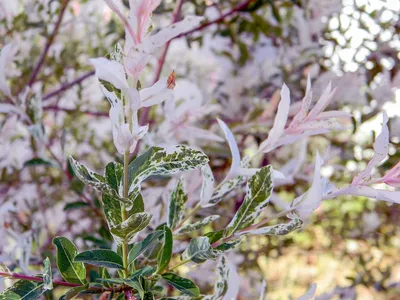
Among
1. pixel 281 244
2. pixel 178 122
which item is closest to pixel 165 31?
pixel 178 122

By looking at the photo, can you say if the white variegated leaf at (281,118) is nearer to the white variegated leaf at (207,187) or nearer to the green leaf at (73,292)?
the white variegated leaf at (207,187)

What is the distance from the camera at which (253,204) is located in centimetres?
38

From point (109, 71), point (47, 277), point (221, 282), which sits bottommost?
point (221, 282)

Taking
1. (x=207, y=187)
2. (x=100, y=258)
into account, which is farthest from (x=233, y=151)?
(x=100, y=258)

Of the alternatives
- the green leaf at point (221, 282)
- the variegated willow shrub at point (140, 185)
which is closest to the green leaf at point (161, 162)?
the variegated willow shrub at point (140, 185)

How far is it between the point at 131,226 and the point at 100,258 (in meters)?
0.04

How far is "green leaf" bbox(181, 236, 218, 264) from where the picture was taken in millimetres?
365

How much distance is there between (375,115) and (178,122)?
419 millimetres

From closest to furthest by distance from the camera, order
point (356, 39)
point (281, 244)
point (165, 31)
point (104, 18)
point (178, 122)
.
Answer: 1. point (165, 31)
2. point (178, 122)
3. point (356, 39)
4. point (281, 244)
5. point (104, 18)

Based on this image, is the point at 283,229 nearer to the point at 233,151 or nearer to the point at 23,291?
the point at 233,151

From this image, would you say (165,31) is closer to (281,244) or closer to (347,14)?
(347,14)

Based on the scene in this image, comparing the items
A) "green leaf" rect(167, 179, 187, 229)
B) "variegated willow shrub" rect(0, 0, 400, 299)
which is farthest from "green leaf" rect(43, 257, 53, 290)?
"green leaf" rect(167, 179, 187, 229)

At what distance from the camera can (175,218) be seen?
430 mm

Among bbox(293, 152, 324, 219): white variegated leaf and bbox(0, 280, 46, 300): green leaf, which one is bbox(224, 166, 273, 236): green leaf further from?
bbox(0, 280, 46, 300): green leaf
